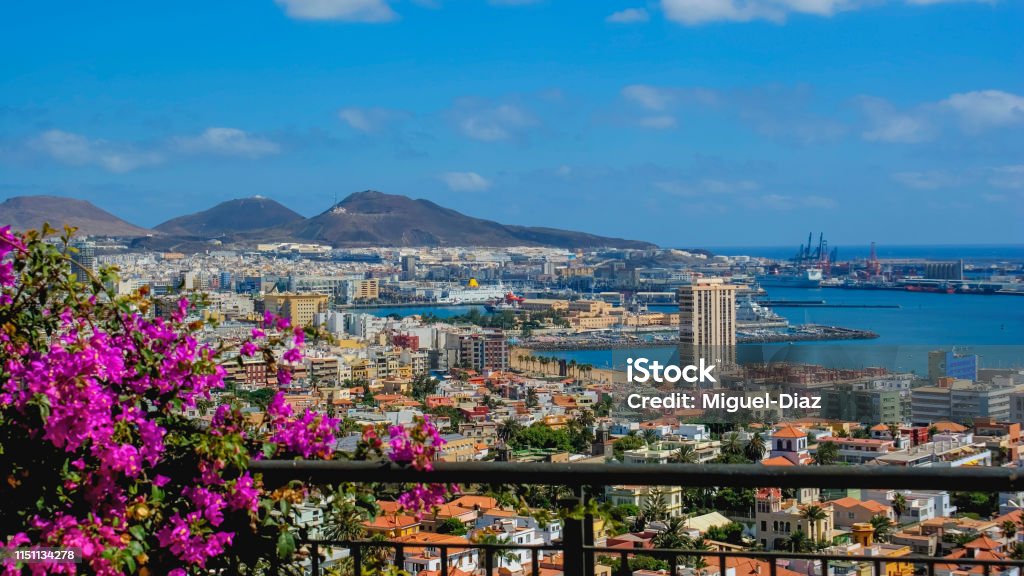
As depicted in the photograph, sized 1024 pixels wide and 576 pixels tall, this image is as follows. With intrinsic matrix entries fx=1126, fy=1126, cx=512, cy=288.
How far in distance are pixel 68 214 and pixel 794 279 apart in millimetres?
44856

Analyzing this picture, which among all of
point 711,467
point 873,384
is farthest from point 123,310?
point 873,384

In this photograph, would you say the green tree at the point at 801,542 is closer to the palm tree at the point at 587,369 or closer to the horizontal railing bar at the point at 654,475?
the horizontal railing bar at the point at 654,475

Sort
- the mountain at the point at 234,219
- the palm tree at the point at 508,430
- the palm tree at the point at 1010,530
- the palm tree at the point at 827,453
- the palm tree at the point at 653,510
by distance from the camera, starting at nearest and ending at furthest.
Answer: the palm tree at the point at 1010,530, the palm tree at the point at 653,510, the palm tree at the point at 827,453, the palm tree at the point at 508,430, the mountain at the point at 234,219

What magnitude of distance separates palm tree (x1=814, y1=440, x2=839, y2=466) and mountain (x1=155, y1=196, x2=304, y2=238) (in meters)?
75.3

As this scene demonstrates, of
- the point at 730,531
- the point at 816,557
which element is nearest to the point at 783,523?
the point at 730,531

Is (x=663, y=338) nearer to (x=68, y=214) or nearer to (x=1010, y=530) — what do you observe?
(x=1010, y=530)

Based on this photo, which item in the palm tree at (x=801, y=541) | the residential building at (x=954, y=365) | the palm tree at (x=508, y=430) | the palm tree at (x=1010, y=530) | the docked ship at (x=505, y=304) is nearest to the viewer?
the palm tree at (x=1010, y=530)

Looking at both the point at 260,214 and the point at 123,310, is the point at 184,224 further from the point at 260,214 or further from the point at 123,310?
the point at 123,310

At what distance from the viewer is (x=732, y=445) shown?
1241cm

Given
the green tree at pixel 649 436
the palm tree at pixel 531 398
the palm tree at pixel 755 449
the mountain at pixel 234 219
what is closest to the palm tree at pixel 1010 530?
the palm tree at pixel 755 449

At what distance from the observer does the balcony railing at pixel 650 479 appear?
97 cm

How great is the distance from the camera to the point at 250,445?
108cm

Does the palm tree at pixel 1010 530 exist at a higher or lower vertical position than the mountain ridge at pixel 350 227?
lower

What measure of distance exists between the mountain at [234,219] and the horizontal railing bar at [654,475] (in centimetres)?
8425
